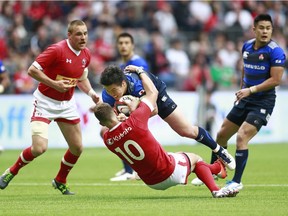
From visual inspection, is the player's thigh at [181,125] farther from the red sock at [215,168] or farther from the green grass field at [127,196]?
the green grass field at [127,196]

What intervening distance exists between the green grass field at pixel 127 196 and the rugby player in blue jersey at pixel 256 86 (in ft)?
2.62

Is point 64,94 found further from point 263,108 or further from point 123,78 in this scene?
point 263,108

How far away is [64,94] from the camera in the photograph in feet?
41.8

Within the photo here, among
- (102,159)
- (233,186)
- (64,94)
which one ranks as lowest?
(102,159)

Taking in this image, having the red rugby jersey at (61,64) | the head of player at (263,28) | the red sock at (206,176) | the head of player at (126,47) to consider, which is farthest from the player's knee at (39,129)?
the head of player at (126,47)

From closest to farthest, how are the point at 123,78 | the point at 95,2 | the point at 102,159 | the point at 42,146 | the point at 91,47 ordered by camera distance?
the point at 123,78, the point at 42,146, the point at 102,159, the point at 91,47, the point at 95,2

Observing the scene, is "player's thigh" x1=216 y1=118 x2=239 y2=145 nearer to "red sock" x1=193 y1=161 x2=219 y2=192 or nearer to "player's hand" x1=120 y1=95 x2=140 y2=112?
"red sock" x1=193 y1=161 x2=219 y2=192

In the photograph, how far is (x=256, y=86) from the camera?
12367 millimetres

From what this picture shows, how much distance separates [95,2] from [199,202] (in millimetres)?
18105

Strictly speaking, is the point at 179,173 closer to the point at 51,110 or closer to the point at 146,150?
the point at 146,150

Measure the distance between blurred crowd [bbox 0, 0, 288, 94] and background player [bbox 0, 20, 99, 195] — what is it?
11248mm

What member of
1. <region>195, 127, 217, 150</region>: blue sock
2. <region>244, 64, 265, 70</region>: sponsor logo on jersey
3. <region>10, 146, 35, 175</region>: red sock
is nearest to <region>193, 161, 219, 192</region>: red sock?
<region>195, 127, 217, 150</region>: blue sock

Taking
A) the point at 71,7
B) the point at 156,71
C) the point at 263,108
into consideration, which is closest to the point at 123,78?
the point at 263,108

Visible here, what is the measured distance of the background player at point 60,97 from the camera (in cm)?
1232
